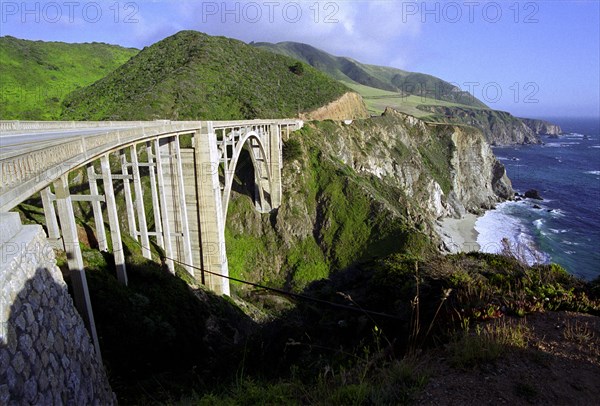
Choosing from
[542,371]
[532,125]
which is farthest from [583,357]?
[532,125]

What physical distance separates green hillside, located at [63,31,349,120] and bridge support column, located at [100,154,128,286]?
111ft

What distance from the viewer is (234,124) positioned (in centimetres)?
2459

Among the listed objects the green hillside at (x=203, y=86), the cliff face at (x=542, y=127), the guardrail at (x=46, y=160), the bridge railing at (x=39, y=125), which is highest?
the green hillside at (x=203, y=86)

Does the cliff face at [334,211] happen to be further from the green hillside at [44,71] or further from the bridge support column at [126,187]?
the green hillside at [44,71]

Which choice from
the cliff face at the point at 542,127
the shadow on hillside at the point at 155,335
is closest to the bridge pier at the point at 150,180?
the shadow on hillside at the point at 155,335

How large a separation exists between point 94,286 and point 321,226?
3117 cm

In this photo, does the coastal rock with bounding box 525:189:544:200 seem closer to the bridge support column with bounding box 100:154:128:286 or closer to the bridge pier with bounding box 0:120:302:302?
the bridge pier with bounding box 0:120:302:302

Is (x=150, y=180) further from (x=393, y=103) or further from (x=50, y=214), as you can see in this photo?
(x=393, y=103)

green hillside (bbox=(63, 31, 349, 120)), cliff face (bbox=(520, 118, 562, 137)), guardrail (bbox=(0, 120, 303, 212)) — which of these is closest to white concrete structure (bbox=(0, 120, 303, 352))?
guardrail (bbox=(0, 120, 303, 212))

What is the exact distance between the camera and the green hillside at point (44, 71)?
2149 inches

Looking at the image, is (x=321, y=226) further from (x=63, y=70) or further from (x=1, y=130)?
(x=63, y=70)

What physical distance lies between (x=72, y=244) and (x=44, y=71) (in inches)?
3212

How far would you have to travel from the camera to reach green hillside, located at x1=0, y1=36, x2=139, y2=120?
54594 mm

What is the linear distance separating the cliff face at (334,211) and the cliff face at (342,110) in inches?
115
